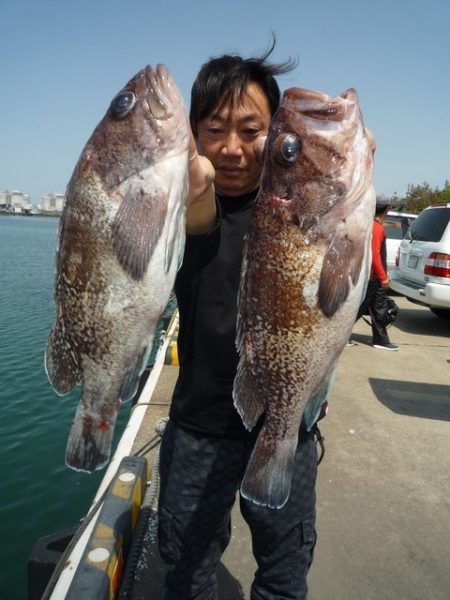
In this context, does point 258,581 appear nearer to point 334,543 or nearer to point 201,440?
point 201,440

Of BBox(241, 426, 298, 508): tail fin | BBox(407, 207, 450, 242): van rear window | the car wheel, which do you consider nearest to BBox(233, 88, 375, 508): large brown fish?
BBox(241, 426, 298, 508): tail fin

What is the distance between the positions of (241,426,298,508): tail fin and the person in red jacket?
5.01 meters

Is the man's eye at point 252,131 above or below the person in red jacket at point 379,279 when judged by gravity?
above

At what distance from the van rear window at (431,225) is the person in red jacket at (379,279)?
5.88 ft

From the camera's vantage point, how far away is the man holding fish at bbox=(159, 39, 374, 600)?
1659mm

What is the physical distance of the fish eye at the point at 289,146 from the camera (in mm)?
1677

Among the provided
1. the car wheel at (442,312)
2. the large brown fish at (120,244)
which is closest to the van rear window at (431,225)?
the car wheel at (442,312)

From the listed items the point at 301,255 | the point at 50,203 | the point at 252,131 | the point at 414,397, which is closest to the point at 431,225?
the point at 414,397

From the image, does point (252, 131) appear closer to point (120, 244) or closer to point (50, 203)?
point (120, 244)

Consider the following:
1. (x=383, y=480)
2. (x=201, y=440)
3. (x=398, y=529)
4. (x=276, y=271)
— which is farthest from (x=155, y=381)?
(x=276, y=271)

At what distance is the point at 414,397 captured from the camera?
5.44 meters

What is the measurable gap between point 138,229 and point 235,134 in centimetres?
75

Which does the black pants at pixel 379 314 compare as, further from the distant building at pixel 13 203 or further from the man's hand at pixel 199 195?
the distant building at pixel 13 203

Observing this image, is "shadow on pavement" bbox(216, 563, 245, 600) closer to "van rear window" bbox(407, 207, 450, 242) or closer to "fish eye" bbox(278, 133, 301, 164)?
"fish eye" bbox(278, 133, 301, 164)
